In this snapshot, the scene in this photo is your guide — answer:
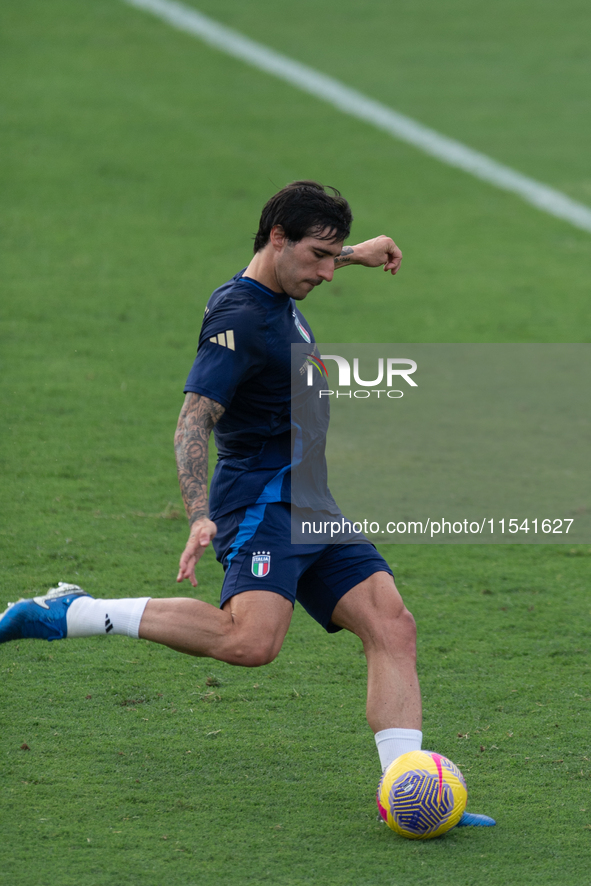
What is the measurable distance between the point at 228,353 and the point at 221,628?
0.96m

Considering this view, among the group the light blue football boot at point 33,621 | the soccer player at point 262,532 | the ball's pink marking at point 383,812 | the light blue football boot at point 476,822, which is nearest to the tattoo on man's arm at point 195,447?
the soccer player at point 262,532

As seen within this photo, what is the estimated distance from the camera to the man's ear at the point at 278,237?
4188 mm

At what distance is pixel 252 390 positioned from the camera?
14.0 feet

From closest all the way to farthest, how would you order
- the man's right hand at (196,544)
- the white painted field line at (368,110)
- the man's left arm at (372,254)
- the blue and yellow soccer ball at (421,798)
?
1. the man's right hand at (196,544)
2. the blue and yellow soccer ball at (421,798)
3. the man's left arm at (372,254)
4. the white painted field line at (368,110)

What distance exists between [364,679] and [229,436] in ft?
4.78

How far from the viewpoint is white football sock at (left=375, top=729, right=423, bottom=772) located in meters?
4.06

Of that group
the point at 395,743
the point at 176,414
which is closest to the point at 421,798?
the point at 395,743

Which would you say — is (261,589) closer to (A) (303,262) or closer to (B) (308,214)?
(A) (303,262)

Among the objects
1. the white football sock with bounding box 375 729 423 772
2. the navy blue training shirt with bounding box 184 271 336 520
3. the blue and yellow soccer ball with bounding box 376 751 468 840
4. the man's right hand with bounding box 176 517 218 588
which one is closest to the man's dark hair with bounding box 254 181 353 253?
the navy blue training shirt with bounding box 184 271 336 520

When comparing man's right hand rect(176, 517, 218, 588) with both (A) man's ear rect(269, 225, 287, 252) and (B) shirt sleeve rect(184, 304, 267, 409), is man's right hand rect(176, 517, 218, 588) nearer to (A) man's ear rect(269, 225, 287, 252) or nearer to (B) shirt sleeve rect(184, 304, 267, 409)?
(B) shirt sleeve rect(184, 304, 267, 409)

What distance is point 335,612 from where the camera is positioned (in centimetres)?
430

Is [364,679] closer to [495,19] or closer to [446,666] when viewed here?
[446,666]

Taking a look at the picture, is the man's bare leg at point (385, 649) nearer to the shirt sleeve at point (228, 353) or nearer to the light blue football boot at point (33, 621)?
the shirt sleeve at point (228, 353)

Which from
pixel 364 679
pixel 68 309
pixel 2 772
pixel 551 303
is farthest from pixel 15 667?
pixel 551 303
